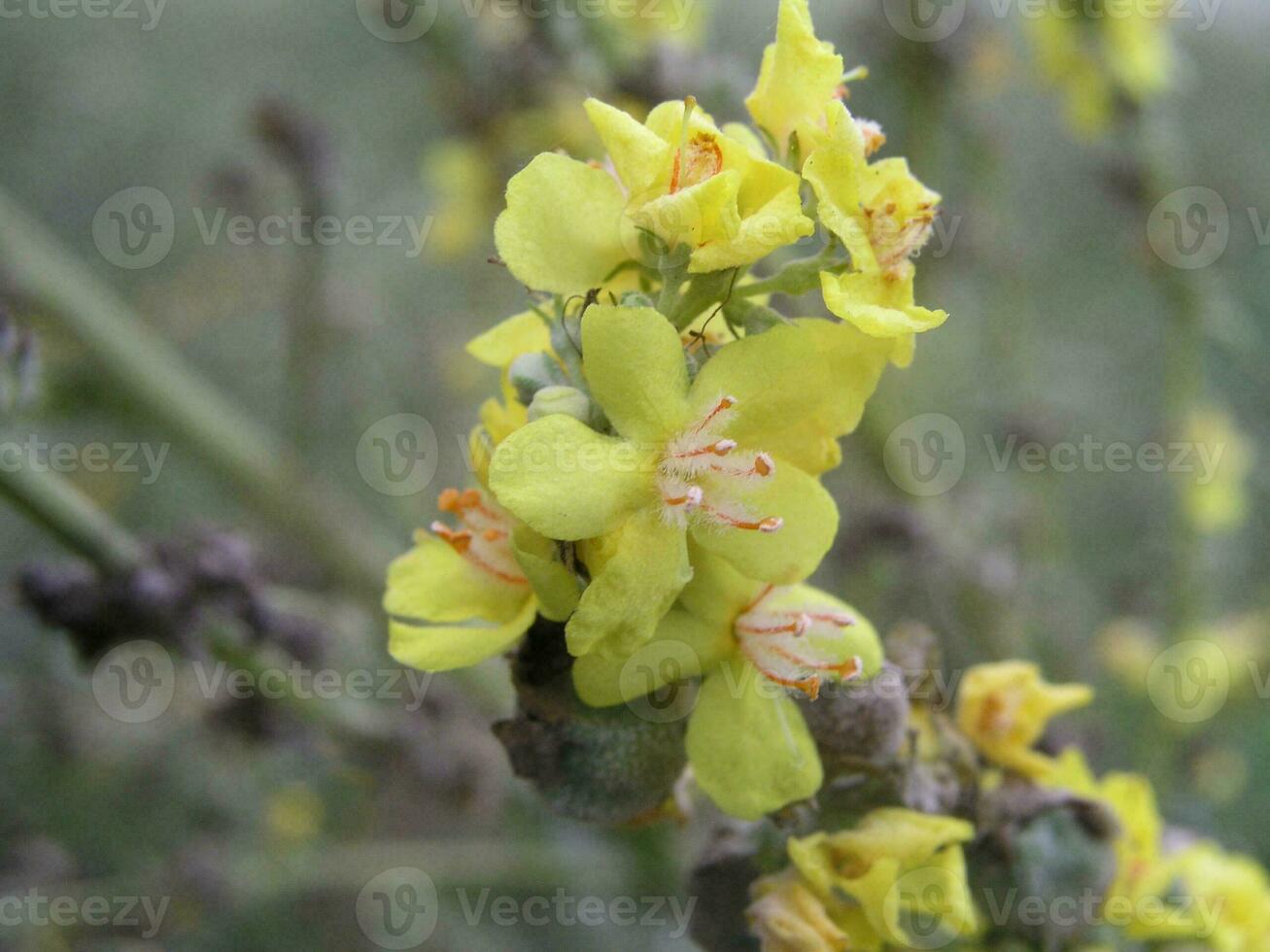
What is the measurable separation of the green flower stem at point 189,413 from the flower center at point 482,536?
1.18 meters

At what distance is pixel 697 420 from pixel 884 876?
34cm

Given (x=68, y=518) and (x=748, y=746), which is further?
(x=68, y=518)

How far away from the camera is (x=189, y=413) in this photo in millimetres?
1979

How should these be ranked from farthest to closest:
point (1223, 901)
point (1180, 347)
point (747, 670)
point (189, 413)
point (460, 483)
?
point (460, 483) < point (1180, 347) < point (189, 413) < point (1223, 901) < point (747, 670)

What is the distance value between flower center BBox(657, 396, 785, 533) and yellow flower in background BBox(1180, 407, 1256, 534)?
5.32 ft

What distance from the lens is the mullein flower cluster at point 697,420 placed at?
72 centimetres

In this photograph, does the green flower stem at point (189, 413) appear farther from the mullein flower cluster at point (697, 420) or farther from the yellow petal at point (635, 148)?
the yellow petal at point (635, 148)

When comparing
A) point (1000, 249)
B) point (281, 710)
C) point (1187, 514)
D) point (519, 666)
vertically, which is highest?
point (1000, 249)

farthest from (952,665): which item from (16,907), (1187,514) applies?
(16,907)

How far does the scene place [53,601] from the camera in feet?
3.72

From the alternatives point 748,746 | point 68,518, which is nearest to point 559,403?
point 748,746

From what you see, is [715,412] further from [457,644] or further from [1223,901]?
[1223,901]

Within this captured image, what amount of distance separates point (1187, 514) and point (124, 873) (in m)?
1.93

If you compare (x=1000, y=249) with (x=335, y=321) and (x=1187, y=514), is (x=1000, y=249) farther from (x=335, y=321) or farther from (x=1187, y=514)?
(x=335, y=321)
